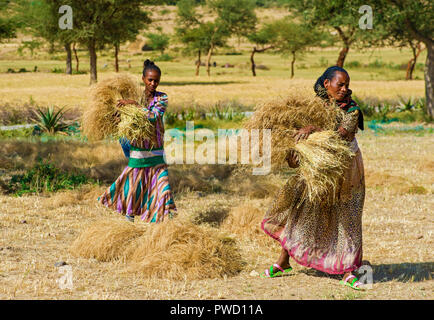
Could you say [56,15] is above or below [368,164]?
above

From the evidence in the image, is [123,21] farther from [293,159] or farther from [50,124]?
[293,159]

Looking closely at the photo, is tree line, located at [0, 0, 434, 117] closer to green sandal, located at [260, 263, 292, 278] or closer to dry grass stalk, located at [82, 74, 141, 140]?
dry grass stalk, located at [82, 74, 141, 140]

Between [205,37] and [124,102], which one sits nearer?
[124,102]

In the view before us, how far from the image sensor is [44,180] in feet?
28.9

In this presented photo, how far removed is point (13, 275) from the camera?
16.1 feet

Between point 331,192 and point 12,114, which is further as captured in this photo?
point 12,114

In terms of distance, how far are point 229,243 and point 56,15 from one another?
1190 inches

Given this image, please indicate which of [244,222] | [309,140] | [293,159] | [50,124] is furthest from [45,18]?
[309,140]

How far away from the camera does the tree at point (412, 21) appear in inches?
679

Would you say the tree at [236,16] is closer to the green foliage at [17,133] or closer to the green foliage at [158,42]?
the green foliage at [158,42]

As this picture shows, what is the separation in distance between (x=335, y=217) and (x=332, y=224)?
0.06 metres

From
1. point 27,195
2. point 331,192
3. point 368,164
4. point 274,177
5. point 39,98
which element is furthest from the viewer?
point 39,98

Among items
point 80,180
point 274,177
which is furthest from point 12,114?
point 274,177

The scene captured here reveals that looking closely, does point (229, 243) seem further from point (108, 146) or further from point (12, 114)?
point (12, 114)
